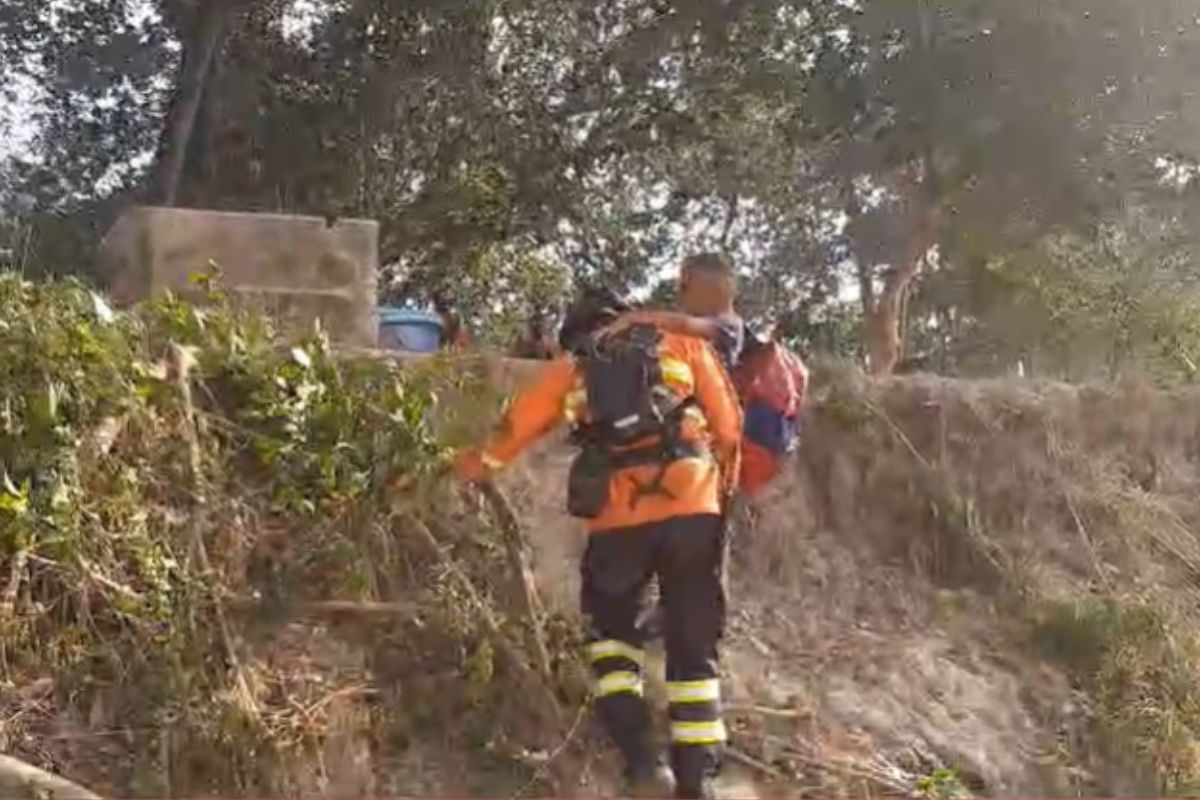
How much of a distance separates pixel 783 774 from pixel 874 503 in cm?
187

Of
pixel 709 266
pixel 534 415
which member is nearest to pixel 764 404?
pixel 709 266

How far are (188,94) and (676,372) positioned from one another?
27.8 feet

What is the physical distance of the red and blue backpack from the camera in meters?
5.32

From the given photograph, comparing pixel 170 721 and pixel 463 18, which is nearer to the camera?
pixel 170 721

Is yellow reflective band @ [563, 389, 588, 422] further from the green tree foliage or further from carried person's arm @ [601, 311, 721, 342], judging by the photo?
the green tree foliage

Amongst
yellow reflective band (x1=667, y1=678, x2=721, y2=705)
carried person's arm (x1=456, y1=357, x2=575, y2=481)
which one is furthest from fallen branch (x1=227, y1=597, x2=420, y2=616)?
yellow reflective band (x1=667, y1=678, x2=721, y2=705)

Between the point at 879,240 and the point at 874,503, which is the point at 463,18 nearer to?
the point at 879,240

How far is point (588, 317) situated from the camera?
206 inches

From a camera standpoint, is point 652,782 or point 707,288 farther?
point 707,288

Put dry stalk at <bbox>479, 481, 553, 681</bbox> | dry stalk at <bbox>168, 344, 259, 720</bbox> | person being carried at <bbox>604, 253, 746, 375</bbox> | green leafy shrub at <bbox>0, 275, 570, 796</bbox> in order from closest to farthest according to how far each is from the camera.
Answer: green leafy shrub at <bbox>0, 275, 570, 796</bbox> → dry stalk at <bbox>168, 344, 259, 720</bbox> → person being carried at <bbox>604, 253, 746, 375</bbox> → dry stalk at <bbox>479, 481, 553, 681</bbox>

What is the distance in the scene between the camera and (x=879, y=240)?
12.9 meters

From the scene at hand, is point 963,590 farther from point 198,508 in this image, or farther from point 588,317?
point 198,508

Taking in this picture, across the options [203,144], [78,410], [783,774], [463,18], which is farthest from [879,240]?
[78,410]

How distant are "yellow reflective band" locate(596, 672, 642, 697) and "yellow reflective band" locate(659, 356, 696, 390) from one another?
84 centimetres
